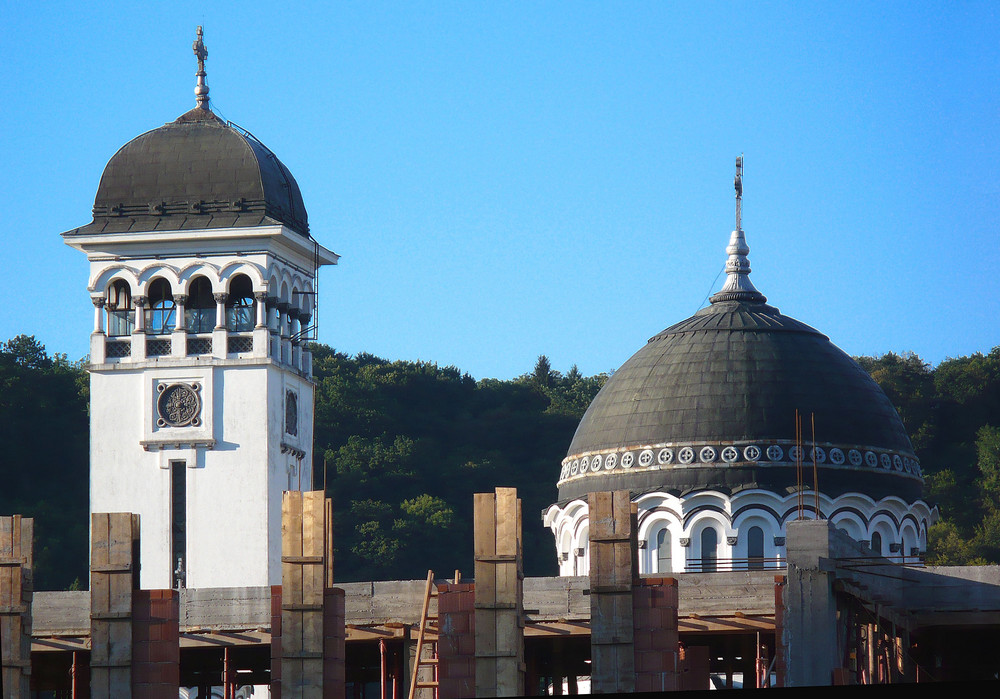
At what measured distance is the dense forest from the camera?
2849 inches

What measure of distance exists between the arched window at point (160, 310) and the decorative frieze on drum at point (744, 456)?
12.9 meters

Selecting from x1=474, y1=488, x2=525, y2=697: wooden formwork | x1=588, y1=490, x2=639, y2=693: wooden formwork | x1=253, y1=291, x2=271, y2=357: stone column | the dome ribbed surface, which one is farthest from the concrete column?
x1=253, y1=291, x2=271, y2=357: stone column

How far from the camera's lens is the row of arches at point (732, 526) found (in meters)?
53.6

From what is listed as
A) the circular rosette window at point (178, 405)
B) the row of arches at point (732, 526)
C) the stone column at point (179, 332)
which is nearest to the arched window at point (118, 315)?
the stone column at point (179, 332)

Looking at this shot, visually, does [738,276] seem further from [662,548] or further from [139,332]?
[139,332]

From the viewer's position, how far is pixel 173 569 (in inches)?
2074

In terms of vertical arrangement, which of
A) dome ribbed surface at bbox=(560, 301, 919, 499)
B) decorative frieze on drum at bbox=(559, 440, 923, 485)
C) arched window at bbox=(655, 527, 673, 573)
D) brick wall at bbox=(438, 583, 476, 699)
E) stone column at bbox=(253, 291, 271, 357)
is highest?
stone column at bbox=(253, 291, 271, 357)

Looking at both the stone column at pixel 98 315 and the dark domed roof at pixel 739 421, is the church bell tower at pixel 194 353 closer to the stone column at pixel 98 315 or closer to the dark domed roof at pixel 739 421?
the stone column at pixel 98 315

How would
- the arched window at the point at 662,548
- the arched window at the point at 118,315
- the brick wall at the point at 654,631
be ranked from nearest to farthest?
the brick wall at the point at 654,631
the arched window at the point at 662,548
the arched window at the point at 118,315

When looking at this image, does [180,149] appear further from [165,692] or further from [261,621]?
[165,692]

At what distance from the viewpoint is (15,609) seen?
27.7 m

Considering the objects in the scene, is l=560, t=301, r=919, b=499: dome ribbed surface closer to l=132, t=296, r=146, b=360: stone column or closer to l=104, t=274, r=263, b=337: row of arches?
l=104, t=274, r=263, b=337: row of arches

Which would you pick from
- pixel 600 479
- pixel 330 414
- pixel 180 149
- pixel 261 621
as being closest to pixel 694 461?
pixel 600 479

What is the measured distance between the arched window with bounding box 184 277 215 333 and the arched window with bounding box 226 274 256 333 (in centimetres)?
51
